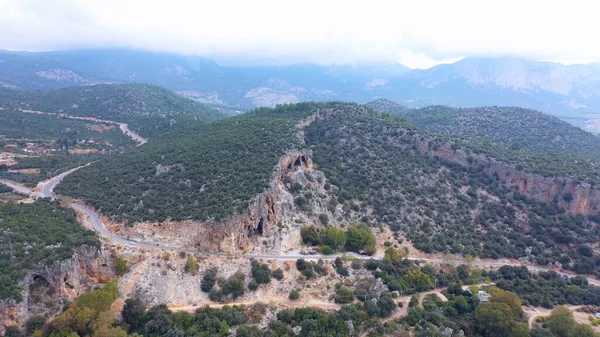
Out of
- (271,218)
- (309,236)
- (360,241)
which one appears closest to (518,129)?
(360,241)

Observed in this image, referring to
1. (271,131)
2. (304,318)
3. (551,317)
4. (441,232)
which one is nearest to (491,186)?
(441,232)

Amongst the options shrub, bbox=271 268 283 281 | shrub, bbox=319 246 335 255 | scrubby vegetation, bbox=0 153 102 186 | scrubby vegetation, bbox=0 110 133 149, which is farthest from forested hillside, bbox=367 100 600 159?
scrubby vegetation, bbox=0 110 133 149

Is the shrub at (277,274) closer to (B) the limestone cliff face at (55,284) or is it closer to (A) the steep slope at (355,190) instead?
(A) the steep slope at (355,190)

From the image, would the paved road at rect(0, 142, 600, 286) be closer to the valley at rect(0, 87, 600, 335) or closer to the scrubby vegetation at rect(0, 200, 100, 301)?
the valley at rect(0, 87, 600, 335)

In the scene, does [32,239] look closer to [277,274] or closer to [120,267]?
[120,267]

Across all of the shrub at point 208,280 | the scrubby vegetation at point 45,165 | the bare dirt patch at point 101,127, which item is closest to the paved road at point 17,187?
the scrubby vegetation at point 45,165

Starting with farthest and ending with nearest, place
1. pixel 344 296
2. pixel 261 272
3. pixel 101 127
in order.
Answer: pixel 101 127, pixel 261 272, pixel 344 296
